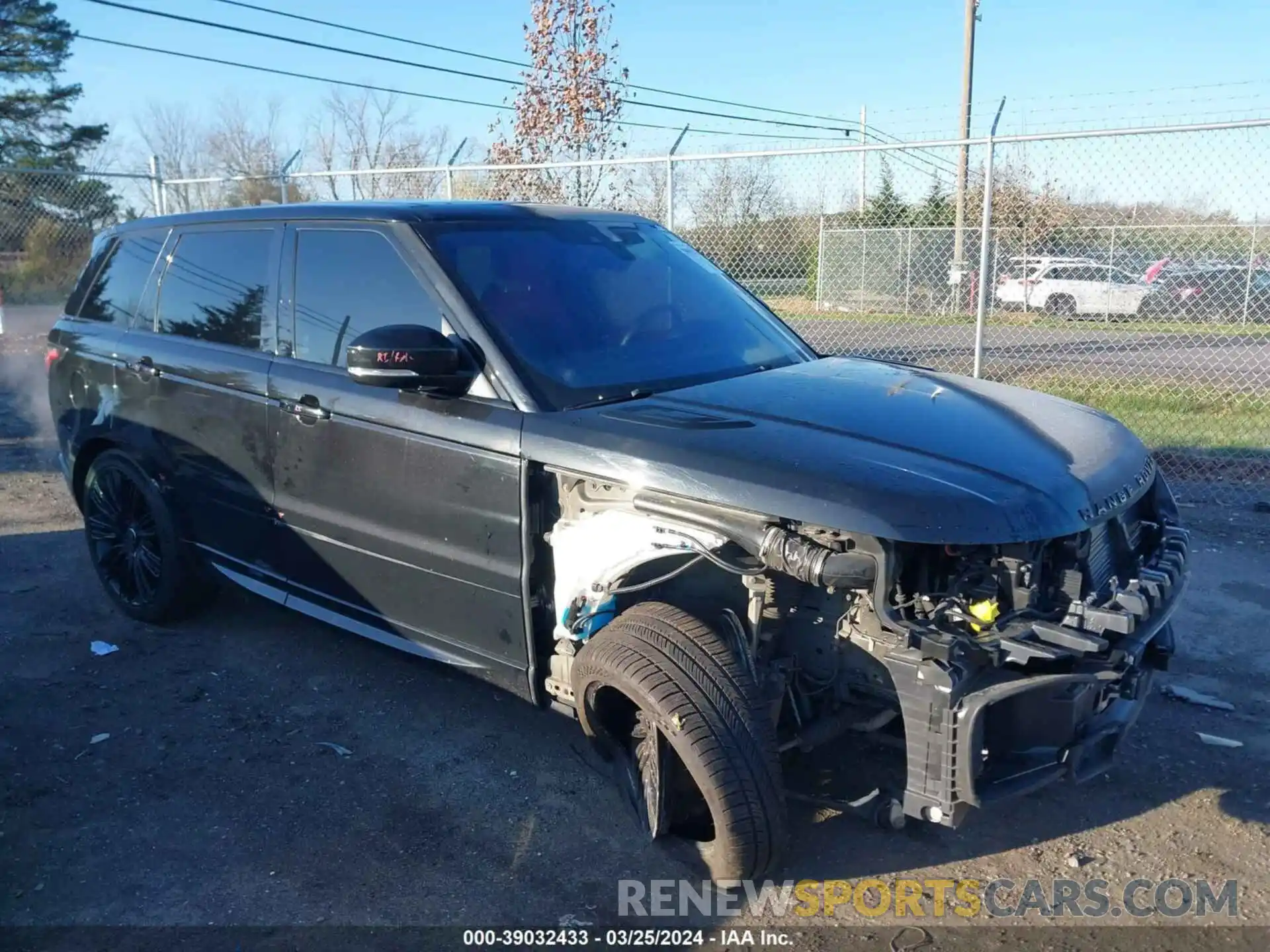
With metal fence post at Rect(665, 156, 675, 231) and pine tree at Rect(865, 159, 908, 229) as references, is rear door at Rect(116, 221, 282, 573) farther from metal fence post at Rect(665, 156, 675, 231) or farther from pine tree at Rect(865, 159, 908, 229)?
pine tree at Rect(865, 159, 908, 229)

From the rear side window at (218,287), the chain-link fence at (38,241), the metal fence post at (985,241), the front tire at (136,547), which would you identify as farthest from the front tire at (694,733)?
the chain-link fence at (38,241)

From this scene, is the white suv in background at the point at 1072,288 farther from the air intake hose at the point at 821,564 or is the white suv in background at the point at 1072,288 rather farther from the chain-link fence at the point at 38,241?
the chain-link fence at the point at 38,241

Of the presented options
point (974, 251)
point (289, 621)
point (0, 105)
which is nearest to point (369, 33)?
point (974, 251)

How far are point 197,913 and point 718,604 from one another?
178 cm

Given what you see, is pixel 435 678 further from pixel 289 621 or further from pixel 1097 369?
pixel 1097 369

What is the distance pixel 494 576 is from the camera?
11.1 ft

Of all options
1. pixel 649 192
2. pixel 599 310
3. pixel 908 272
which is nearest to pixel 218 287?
pixel 599 310

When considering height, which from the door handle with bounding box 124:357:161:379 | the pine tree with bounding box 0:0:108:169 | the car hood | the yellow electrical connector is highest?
the pine tree with bounding box 0:0:108:169

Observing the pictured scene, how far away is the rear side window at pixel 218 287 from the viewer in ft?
14.2

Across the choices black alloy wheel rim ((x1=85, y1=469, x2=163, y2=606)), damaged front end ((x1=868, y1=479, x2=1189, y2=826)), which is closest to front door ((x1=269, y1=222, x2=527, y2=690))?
black alloy wheel rim ((x1=85, y1=469, x2=163, y2=606))

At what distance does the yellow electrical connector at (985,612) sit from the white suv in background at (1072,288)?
10.8 m

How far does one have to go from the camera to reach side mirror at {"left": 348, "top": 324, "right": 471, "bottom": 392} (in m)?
3.24

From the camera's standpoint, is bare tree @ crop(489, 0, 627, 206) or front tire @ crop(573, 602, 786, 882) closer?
front tire @ crop(573, 602, 786, 882)

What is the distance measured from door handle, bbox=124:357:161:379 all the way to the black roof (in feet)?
2.33
